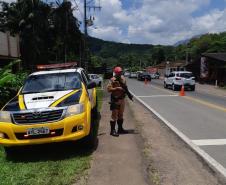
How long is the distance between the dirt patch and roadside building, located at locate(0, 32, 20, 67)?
→ 70.8 ft

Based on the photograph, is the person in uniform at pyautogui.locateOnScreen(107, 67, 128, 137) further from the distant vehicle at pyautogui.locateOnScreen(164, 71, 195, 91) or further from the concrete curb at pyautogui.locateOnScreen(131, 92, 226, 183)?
the distant vehicle at pyautogui.locateOnScreen(164, 71, 195, 91)

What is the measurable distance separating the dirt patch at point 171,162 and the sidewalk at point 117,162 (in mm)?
219

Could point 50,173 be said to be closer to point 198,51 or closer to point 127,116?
point 127,116

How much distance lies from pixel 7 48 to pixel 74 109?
24.8 meters

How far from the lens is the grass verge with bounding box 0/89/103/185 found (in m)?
6.32

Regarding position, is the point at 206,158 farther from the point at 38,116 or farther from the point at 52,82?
the point at 52,82

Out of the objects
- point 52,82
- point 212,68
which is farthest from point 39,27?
point 52,82

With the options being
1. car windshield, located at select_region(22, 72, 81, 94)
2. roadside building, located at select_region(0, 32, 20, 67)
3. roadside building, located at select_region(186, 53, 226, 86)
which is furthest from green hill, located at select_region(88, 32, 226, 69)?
car windshield, located at select_region(22, 72, 81, 94)

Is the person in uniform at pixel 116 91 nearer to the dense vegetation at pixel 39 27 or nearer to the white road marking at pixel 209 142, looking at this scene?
the white road marking at pixel 209 142

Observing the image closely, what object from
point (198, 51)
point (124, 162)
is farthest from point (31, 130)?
point (198, 51)

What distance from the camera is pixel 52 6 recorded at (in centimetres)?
5097

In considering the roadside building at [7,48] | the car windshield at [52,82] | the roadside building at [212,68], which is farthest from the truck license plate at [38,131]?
the roadside building at [212,68]

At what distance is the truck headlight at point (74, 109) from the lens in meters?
7.79

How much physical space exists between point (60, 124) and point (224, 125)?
19.7ft
